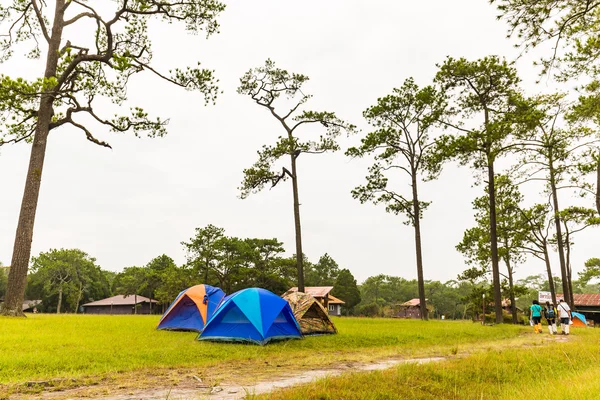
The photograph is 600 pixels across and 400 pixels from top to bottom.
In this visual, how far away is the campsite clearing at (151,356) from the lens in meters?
6.34

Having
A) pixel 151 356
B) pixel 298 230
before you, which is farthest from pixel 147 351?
pixel 298 230

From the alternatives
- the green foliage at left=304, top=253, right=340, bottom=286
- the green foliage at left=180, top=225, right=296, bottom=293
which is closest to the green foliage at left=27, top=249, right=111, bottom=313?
the green foliage at left=180, top=225, right=296, bottom=293

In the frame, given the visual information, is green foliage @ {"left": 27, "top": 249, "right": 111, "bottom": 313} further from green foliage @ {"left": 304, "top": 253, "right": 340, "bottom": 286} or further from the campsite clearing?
the campsite clearing

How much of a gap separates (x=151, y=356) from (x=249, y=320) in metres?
3.29

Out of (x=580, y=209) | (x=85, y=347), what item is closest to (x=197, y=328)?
(x=85, y=347)

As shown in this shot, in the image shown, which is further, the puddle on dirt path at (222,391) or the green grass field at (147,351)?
the green grass field at (147,351)

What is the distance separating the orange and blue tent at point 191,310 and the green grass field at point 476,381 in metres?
8.62

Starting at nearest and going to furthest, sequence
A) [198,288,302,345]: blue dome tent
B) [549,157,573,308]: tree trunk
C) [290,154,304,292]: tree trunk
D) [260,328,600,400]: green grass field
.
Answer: [260,328,600,400]: green grass field < [198,288,302,345]: blue dome tent < [290,154,304,292]: tree trunk < [549,157,573,308]: tree trunk

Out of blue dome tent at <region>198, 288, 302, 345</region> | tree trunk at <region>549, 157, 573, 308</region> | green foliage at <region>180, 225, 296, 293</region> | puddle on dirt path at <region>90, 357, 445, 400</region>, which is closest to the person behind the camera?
puddle on dirt path at <region>90, 357, 445, 400</region>

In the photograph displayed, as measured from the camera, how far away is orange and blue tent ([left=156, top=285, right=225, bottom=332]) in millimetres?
13898

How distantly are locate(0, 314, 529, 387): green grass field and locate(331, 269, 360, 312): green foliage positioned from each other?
178 ft

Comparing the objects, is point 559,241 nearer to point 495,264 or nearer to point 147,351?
point 495,264

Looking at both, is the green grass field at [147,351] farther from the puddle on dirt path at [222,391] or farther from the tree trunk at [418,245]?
the tree trunk at [418,245]

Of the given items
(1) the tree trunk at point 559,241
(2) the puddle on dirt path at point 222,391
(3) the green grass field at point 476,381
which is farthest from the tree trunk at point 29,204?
(1) the tree trunk at point 559,241
